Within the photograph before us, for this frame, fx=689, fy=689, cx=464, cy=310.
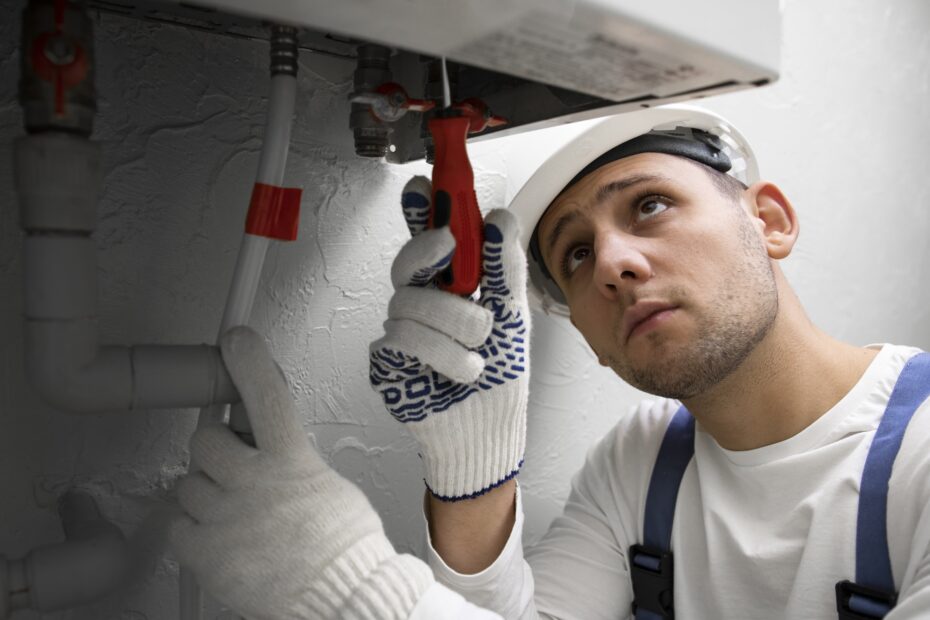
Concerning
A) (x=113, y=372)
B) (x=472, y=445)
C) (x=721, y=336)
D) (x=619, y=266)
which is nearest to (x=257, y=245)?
(x=113, y=372)

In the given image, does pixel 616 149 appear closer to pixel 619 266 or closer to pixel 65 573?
pixel 619 266

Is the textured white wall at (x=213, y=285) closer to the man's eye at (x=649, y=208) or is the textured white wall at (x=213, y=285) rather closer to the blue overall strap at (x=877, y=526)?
the man's eye at (x=649, y=208)

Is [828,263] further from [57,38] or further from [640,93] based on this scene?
[57,38]

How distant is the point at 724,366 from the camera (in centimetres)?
75

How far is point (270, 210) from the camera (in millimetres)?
505

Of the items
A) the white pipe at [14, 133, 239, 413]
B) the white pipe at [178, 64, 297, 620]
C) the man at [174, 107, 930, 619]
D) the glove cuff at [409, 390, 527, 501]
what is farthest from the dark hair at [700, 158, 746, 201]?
the white pipe at [14, 133, 239, 413]

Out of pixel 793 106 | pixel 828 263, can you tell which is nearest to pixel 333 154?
pixel 793 106

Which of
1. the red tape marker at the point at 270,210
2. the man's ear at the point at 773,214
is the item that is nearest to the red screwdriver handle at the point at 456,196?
the red tape marker at the point at 270,210

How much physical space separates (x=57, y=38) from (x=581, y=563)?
77 centimetres

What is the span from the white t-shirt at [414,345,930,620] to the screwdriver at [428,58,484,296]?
0.28 m

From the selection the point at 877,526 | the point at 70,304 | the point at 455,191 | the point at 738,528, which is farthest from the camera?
the point at 738,528

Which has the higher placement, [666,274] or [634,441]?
[666,274]

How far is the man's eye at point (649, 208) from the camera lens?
2.54 ft

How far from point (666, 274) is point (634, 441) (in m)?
0.30
